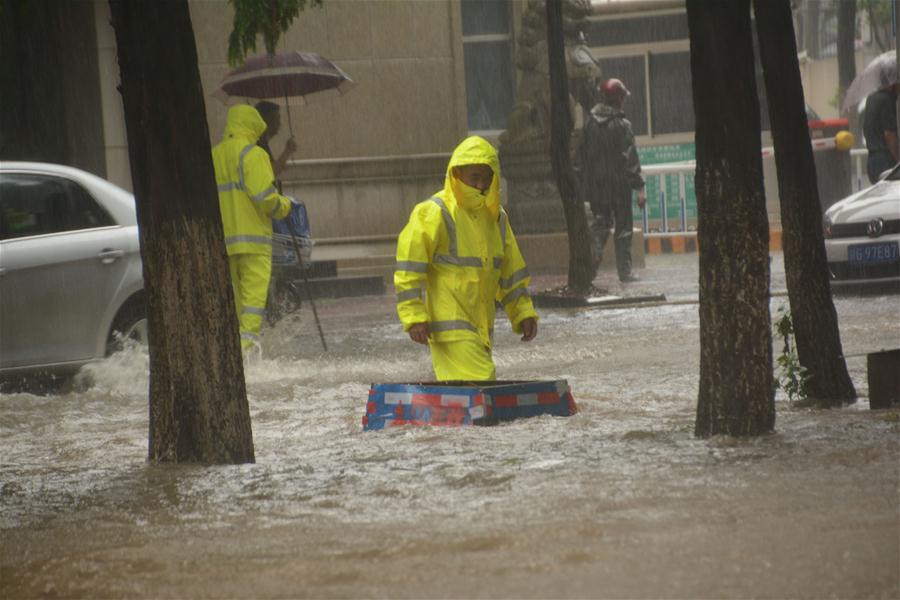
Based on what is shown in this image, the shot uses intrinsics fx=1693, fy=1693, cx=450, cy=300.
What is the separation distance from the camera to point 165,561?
5.57 meters

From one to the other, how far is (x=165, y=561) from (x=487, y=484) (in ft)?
4.66

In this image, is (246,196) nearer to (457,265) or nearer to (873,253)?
(457,265)

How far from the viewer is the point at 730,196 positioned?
22.5 ft

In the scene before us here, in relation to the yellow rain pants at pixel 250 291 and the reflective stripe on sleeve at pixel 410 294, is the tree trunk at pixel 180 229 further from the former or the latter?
the yellow rain pants at pixel 250 291

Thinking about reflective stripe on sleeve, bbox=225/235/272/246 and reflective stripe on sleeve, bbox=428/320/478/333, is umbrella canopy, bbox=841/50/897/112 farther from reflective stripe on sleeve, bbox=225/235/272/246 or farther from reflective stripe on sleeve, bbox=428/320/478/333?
reflective stripe on sleeve, bbox=428/320/478/333

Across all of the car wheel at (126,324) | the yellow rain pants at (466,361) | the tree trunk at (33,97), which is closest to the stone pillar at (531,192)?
the tree trunk at (33,97)

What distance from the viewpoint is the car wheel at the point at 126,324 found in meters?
11.2

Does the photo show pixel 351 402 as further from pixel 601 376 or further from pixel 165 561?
pixel 165 561

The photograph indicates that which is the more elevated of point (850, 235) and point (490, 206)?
point (490, 206)

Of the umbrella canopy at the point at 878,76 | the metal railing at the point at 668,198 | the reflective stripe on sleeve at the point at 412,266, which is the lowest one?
the metal railing at the point at 668,198

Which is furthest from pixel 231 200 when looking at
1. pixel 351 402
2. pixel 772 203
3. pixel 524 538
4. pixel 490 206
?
pixel 772 203

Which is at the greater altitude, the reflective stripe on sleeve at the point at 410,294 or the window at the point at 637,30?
the window at the point at 637,30

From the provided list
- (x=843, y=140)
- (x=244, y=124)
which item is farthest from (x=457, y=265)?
(x=843, y=140)

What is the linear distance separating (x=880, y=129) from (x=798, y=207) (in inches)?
433
